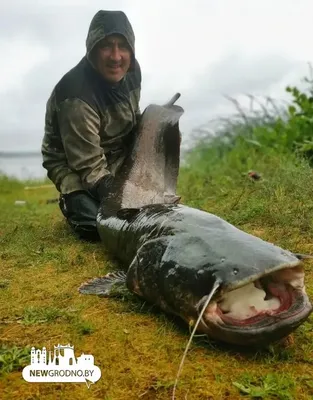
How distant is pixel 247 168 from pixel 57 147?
7.83 feet

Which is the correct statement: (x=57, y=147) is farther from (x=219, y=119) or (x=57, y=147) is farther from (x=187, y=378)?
(x=219, y=119)

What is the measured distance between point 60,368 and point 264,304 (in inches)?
30.1

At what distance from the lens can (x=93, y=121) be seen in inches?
159

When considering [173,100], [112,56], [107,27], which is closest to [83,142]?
[112,56]

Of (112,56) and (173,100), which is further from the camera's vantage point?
(173,100)

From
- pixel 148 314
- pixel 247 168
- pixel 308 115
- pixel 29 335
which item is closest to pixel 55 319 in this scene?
pixel 29 335

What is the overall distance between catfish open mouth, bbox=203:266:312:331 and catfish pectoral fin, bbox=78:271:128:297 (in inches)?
28.2

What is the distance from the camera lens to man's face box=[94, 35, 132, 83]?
13.5ft

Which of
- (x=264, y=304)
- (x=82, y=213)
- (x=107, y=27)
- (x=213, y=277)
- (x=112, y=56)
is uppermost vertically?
(x=107, y=27)

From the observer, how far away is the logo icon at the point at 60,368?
6.19ft

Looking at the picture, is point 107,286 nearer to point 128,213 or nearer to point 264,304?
point 128,213

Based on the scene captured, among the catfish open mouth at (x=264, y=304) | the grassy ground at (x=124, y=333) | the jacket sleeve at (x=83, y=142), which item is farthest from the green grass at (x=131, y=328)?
the jacket sleeve at (x=83, y=142)

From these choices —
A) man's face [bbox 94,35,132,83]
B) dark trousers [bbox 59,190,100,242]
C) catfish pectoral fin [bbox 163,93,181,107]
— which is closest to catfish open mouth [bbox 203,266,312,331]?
dark trousers [bbox 59,190,100,242]

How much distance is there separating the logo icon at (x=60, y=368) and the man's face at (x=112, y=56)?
2.62 metres
